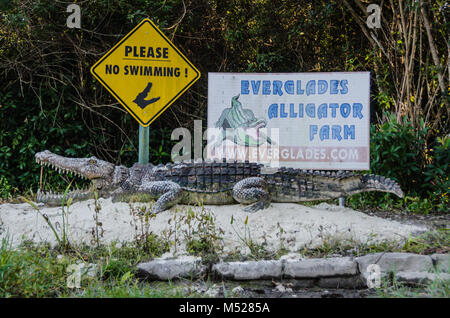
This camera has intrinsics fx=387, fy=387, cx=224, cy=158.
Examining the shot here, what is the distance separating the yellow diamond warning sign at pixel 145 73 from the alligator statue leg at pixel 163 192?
779 millimetres

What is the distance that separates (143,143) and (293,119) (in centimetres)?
201

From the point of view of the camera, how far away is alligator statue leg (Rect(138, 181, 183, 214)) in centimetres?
410

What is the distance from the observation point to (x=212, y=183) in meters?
4.36

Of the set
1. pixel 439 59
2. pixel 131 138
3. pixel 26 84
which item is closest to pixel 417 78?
pixel 439 59

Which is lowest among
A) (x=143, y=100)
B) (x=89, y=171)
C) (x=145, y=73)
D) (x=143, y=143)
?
(x=89, y=171)

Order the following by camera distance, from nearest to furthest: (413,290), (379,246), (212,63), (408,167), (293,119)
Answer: (413,290) < (379,246) < (408,167) < (293,119) < (212,63)

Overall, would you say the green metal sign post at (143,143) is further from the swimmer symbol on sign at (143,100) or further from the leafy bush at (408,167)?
the leafy bush at (408,167)

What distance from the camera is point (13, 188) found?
5.82 meters

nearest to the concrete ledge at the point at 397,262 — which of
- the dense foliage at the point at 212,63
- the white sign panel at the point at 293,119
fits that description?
the white sign panel at the point at 293,119

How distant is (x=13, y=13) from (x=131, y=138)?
8.12ft

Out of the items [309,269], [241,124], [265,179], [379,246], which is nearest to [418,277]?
[379,246]

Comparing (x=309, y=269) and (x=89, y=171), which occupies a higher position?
(x=89, y=171)

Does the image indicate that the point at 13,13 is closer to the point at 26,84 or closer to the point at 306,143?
the point at 26,84

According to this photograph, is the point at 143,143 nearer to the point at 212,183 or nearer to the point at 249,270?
the point at 212,183
